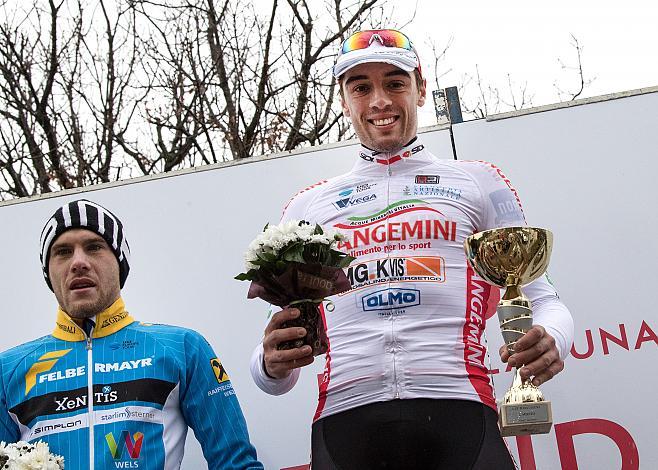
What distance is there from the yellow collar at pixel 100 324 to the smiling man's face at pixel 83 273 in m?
0.02

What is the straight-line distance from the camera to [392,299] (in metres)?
2.26

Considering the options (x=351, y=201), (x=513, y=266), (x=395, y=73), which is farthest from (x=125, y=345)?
(x=513, y=266)

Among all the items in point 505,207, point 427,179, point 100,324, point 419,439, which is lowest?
point 419,439

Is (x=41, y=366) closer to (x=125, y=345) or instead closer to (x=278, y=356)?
(x=125, y=345)

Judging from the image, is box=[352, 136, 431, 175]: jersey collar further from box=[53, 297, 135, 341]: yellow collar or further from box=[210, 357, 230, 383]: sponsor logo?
box=[53, 297, 135, 341]: yellow collar

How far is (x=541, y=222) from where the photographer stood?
310 cm

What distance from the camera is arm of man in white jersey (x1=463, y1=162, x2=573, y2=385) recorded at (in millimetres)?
1955

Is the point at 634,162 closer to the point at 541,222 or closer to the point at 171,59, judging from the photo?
the point at 541,222

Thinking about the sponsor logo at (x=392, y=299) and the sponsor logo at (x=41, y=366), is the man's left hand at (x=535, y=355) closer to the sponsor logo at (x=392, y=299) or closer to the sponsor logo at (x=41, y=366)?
the sponsor logo at (x=392, y=299)

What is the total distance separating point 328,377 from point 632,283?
1.29 m

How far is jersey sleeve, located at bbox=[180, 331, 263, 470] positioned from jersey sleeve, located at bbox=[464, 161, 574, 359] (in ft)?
3.13

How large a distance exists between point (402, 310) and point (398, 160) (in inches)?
20.7

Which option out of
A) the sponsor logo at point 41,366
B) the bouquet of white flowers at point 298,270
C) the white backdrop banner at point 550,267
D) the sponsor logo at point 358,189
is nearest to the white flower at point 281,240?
the bouquet of white flowers at point 298,270

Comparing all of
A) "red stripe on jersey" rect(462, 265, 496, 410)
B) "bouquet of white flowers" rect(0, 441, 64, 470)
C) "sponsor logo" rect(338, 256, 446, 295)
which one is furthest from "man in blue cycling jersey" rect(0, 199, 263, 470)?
"red stripe on jersey" rect(462, 265, 496, 410)
